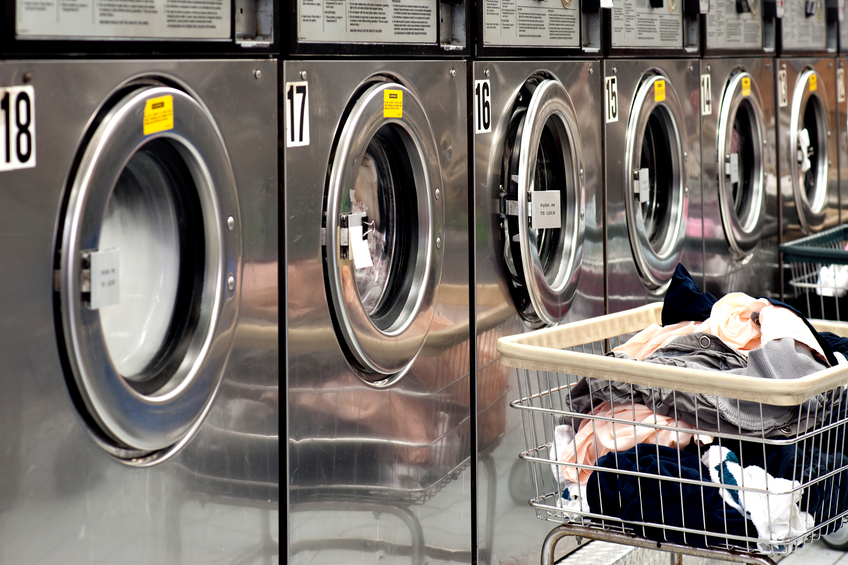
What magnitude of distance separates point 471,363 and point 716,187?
1.70m

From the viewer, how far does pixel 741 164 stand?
166 inches

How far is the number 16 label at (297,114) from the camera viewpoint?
1989mm

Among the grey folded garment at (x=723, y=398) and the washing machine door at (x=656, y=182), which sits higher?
the washing machine door at (x=656, y=182)

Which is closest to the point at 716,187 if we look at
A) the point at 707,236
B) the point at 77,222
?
the point at 707,236

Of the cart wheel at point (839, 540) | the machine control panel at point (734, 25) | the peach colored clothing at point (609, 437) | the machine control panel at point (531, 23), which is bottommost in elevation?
the cart wheel at point (839, 540)

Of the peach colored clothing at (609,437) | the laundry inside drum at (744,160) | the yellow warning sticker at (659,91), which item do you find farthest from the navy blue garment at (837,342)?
the laundry inside drum at (744,160)

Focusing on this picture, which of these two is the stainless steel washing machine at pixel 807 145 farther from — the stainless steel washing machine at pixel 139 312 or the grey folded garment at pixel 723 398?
the stainless steel washing machine at pixel 139 312

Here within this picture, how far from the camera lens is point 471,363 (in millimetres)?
2619

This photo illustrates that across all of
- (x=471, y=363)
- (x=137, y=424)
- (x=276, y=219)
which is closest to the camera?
(x=137, y=424)

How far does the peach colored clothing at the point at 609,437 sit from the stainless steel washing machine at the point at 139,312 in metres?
0.60

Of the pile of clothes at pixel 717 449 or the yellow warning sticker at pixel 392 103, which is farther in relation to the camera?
the yellow warning sticker at pixel 392 103

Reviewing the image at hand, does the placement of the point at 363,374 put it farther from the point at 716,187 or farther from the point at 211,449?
the point at 716,187

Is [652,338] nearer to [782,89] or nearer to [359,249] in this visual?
[359,249]

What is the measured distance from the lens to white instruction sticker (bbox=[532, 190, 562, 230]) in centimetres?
275
